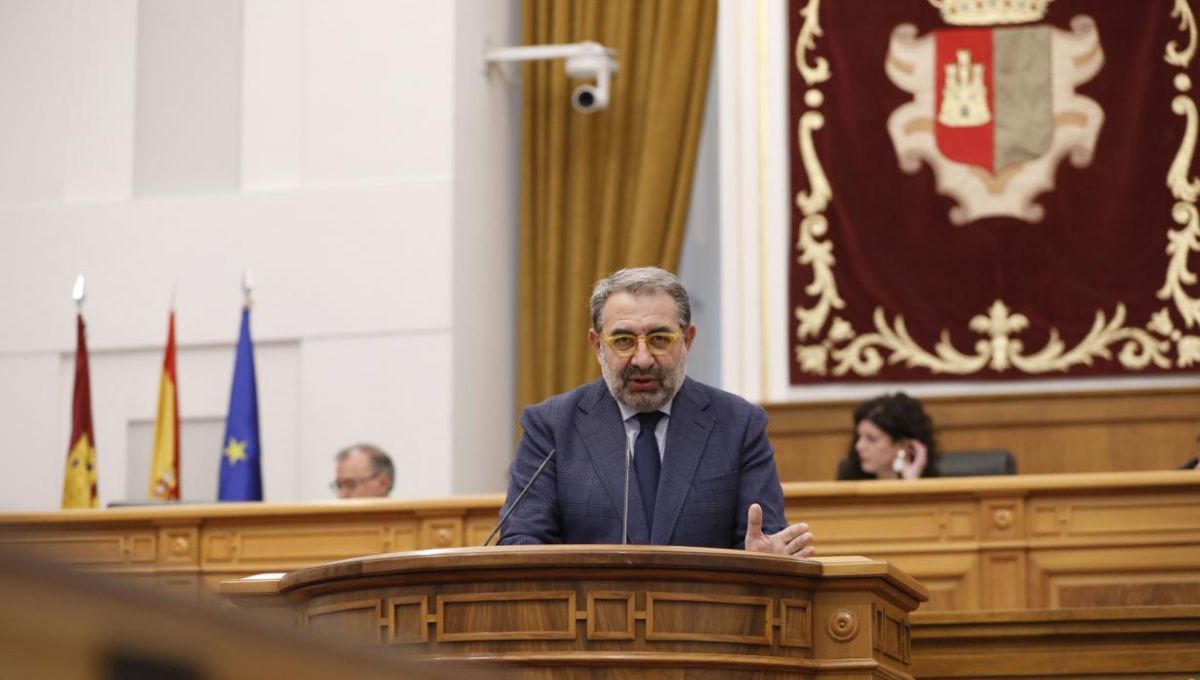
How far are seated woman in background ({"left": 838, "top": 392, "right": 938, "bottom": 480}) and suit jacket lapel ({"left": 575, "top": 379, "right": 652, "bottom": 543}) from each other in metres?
2.68

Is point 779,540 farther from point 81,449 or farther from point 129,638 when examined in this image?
point 81,449

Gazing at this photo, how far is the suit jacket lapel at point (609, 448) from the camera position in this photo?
3.34 metres

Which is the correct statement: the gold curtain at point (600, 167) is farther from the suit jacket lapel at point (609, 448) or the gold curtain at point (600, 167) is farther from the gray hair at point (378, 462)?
the suit jacket lapel at point (609, 448)

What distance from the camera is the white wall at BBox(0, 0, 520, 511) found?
8.17 m

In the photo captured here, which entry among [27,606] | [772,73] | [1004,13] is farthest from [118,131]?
[27,606]

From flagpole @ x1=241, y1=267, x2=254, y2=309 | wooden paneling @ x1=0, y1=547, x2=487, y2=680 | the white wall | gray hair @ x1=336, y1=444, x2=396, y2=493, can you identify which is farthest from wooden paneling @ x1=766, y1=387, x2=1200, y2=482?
wooden paneling @ x1=0, y1=547, x2=487, y2=680

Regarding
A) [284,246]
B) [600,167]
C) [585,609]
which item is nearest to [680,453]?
[585,609]

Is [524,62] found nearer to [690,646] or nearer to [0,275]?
[0,275]

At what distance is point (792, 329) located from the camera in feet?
27.1

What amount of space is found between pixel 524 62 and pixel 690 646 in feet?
21.5

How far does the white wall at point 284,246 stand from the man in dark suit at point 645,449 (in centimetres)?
454

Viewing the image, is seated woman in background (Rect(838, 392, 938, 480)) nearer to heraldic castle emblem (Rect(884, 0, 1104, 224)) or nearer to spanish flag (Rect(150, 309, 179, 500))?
heraldic castle emblem (Rect(884, 0, 1104, 224))

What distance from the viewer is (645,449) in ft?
11.4

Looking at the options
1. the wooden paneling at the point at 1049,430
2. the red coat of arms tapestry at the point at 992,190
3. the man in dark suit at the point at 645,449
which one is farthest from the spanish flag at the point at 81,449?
the man in dark suit at the point at 645,449
